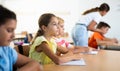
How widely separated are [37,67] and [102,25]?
2.90m

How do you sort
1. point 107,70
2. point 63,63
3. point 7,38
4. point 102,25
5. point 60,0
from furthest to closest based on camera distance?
point 60,0 < point 102,25 < point 63,63 < point 107,70 < point 7,38

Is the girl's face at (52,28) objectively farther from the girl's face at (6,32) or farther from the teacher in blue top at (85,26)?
the teacher in blue top at (85,26)

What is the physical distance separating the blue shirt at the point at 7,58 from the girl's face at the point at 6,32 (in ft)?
0.55

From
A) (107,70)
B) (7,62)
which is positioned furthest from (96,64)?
(7,62)

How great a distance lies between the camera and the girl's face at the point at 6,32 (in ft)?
3.78

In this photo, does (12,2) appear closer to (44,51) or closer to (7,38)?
(44,51)

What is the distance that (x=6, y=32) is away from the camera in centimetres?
116

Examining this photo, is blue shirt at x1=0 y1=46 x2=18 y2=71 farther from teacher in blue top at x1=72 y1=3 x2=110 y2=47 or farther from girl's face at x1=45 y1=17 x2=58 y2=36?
teacher in blue top at x1=72 y1=3 x2=110 y2=47

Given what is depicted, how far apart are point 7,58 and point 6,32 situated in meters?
0.24

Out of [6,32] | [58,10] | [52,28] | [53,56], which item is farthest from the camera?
[58,10]

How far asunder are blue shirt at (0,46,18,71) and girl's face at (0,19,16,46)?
0.17 metres

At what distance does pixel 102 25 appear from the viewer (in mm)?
4176

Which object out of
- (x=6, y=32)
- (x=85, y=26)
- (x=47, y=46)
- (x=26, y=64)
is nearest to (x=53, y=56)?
(x=47, y=46)

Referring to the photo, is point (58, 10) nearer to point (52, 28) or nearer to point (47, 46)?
point (52, 28)
